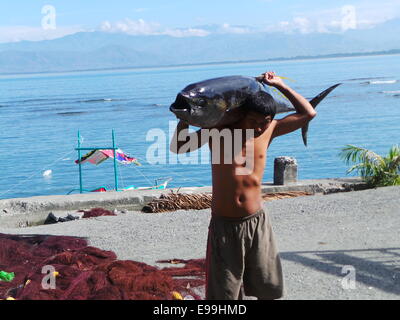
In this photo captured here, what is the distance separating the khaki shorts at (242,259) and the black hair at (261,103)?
2.29ft

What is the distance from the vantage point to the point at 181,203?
31.8 ft

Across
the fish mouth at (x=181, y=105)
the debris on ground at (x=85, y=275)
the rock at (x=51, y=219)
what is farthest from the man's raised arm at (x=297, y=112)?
the rock at (x=51, y=219)

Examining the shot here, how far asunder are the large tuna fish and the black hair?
1.1 inches

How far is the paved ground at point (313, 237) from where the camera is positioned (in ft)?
18.6

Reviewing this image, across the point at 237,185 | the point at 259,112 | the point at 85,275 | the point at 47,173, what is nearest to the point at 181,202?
the point at 85,275

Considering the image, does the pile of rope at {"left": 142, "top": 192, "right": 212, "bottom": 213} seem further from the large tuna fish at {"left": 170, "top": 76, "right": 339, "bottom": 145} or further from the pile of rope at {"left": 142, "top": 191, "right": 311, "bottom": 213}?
the large tuna fish at {"left": 170, "top": 76, "right": 339, "bottom": 145}

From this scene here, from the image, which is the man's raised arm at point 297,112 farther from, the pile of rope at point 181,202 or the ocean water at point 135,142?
the ocean water at point 135,142

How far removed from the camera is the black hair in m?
4.03

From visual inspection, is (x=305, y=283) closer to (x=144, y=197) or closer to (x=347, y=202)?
(x=347, y=202)

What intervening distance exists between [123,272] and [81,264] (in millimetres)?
732

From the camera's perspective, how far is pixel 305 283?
18.6 feet

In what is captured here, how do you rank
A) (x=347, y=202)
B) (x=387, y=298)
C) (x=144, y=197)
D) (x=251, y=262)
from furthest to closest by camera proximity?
(x=144, y=197) < (x=347, y=202) < (x=387, y=298) < (x=251, y=262)

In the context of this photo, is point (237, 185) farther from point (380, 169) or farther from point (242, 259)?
point (380, 169)

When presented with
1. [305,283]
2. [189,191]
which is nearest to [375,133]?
[189,191]
